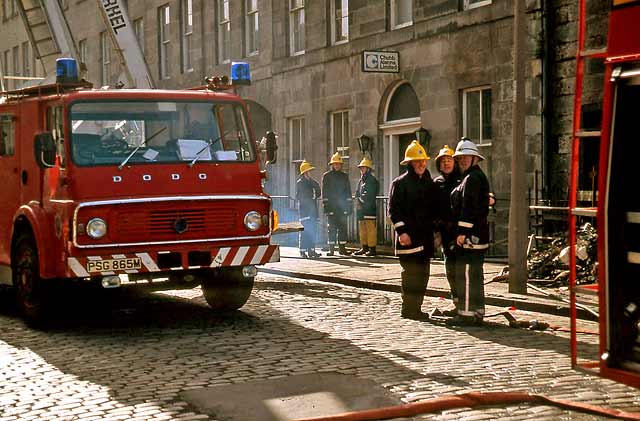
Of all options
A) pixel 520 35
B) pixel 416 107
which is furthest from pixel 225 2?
pixel 520 35

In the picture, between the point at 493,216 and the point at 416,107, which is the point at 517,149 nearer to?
the point at 493,216

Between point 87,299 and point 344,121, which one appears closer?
point 87,299

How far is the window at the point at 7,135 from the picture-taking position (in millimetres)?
11508

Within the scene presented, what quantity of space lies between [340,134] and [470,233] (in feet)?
48.2

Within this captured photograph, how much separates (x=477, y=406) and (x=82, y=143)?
5.38m

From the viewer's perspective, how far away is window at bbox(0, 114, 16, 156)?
37.8ft

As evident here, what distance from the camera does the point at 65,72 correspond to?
11.0 m

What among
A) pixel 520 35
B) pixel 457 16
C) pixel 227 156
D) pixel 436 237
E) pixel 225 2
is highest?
pixel 225 2

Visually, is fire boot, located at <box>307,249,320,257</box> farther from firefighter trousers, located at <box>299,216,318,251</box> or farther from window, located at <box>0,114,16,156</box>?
→ window, located at <box>0,114,16,156</box>

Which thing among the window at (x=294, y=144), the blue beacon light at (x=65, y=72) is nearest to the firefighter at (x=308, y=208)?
the window at (x=294, y=144)

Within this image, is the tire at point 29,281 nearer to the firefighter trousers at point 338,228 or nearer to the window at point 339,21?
the firefighter trousers at point 338,228

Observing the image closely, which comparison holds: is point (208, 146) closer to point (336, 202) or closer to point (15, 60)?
point (336, 202)

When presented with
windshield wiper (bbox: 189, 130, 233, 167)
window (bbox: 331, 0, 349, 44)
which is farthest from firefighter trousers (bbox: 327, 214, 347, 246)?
windshield wiper (bbox: 189, 130, 233, 167)

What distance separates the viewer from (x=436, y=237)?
11.4 meters
